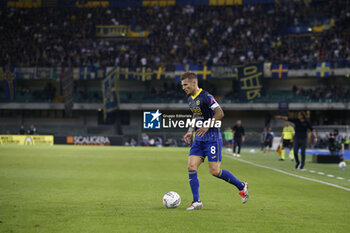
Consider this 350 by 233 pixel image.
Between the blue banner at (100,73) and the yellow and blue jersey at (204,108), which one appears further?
the blue banner at (100,73)

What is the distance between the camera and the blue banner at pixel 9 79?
5150 centimetres

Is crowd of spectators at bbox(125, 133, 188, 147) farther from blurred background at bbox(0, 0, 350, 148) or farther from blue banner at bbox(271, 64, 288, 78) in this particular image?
blue banner at bbox(271, 64, 288, 78)

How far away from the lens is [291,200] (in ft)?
29.4

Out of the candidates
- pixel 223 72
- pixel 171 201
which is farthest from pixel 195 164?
pixel 223 72

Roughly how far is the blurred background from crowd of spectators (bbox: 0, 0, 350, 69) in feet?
0.42

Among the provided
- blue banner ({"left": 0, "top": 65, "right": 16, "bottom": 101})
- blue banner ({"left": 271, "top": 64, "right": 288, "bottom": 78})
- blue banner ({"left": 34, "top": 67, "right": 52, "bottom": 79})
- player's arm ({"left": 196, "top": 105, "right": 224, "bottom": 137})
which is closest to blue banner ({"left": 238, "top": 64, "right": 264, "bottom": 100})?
blue banner ({"left": 271, "top": 64, "right": 288, "bottom": 78})

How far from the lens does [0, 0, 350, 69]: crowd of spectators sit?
51062mm

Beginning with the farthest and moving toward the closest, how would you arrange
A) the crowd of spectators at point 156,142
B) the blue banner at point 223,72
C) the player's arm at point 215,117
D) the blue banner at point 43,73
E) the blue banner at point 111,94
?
the blue banner at point 43,73 → the blue banner at point 111,94 → the blue banner at point 223,72 → the crowd of spectators at point 156,142 → the player's arm at point 215,117

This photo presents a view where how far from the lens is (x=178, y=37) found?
54531 mm

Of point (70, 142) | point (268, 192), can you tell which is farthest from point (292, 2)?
point (268, 192)

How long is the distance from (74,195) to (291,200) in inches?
174

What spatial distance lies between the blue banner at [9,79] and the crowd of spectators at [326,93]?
32688 millimetres

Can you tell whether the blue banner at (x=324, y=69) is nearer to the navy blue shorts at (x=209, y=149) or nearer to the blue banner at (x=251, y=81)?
the blue banner at (x=251, y=81)

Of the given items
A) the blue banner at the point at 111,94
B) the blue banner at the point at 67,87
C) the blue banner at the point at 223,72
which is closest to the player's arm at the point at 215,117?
the blue banner at the point at 223,72
